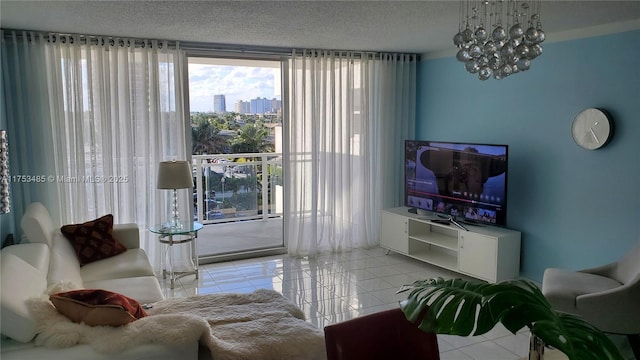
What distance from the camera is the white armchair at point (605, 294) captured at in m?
3.29

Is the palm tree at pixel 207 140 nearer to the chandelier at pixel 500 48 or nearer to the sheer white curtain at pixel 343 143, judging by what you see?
the sheer white curtain at pixel 343 143

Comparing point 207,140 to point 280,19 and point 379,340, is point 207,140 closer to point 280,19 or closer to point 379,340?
point 280,19

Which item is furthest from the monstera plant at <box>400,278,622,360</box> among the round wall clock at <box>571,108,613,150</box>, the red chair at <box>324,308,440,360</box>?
the round wall clock at <box>571,108,613,150</box>

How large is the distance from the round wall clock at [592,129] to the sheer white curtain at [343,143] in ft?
7.52

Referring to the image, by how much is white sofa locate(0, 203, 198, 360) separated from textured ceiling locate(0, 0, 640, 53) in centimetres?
157

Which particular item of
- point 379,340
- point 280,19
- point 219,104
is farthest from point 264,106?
point 379,340

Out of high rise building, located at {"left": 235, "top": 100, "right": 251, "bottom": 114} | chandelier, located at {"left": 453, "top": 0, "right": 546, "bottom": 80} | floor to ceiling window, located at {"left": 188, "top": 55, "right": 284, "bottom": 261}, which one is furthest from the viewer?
high rise building, located at {"left": 235, "top": 100, "right": 251, "bottom": 114}

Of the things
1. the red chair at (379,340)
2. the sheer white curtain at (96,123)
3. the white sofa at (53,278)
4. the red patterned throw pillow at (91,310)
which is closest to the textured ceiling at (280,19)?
the sheer white curtain at (96,123)

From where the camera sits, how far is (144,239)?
514 cm

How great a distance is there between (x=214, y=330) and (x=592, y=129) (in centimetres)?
352

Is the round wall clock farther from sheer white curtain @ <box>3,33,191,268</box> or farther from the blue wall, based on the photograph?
sheer white curtain @ <box>3,33,191,268</box>

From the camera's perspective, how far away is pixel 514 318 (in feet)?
3.70

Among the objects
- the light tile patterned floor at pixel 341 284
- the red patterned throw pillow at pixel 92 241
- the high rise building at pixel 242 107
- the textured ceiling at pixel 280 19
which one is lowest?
the light tile patterned floor at pixel 341 284

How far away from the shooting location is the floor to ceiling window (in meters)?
5.93
